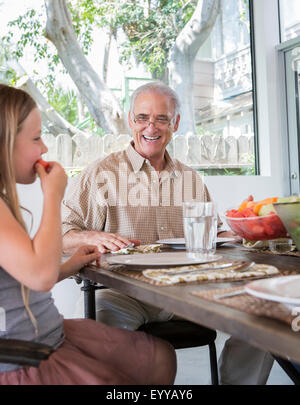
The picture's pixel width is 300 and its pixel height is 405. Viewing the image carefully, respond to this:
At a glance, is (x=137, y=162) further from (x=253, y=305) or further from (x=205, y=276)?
(x=253, y=305)

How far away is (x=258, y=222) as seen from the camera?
140cm

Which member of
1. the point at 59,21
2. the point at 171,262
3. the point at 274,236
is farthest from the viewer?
the point at 59,21

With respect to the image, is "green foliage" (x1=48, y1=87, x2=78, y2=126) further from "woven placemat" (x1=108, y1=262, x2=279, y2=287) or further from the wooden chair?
"woven placemat" (x1=108, y1=262, x2=279, y2=287)

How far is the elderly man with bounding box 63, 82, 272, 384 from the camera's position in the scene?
185 cm

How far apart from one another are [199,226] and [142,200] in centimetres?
98

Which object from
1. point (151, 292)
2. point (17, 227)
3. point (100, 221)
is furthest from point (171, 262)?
point (100, 221)

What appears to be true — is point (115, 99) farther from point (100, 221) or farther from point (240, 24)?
point (100, 221)

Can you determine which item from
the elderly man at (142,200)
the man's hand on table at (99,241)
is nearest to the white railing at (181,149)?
the elderly man at (142,200)

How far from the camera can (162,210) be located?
2166 mm

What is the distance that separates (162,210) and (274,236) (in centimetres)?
80

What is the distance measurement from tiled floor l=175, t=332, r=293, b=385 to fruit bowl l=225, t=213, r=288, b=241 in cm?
129

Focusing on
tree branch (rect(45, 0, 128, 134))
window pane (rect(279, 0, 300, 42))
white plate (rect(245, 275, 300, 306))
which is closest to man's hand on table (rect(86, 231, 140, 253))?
white plate (rect(245, 275, 300, 306))

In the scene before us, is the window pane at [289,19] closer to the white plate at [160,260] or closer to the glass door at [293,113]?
the glass door at [293,113]

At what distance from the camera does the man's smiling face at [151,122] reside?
2.28 metres
